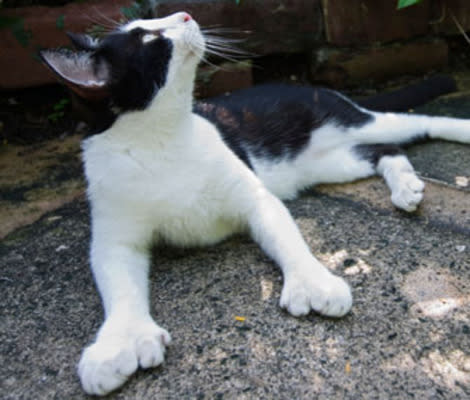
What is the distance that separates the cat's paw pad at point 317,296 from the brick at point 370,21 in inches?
93.7

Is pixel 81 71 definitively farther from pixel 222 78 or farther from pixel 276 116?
pixel 222 78

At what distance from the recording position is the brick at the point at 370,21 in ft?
10.8

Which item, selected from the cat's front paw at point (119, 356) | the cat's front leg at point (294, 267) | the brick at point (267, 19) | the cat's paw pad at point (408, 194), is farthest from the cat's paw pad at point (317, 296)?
the brick at point (267, 19)

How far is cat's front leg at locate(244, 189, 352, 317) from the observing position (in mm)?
1428

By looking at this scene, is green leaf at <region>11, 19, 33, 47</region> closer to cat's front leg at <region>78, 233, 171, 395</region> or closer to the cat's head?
the cat's head

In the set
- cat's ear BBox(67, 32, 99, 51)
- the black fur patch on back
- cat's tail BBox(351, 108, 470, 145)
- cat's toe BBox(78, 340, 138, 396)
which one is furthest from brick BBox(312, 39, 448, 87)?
cat's toe BBox(78, 340, 138, 396)

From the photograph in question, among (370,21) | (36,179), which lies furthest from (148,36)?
(370,21)

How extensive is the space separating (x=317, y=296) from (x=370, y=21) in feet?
8.42

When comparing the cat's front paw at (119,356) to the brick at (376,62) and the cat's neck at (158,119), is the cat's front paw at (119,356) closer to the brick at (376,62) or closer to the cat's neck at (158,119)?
the cat's neck at (158,119)

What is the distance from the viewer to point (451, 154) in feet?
8.23

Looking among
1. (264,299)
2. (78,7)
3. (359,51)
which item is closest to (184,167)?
(264,299)

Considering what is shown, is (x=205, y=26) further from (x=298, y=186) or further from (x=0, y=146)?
(x=0, y=146)

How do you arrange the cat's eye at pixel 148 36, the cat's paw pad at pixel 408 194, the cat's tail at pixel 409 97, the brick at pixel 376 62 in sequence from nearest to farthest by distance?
the cat's eye at pixel 148 36 < the cat's paw pad at pixel 408 194 < the cat's tail at pixel 409 97 < the brick at pixel 376 62

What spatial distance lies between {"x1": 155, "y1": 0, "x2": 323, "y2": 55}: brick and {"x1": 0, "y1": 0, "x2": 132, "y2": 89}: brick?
0.39 meters
